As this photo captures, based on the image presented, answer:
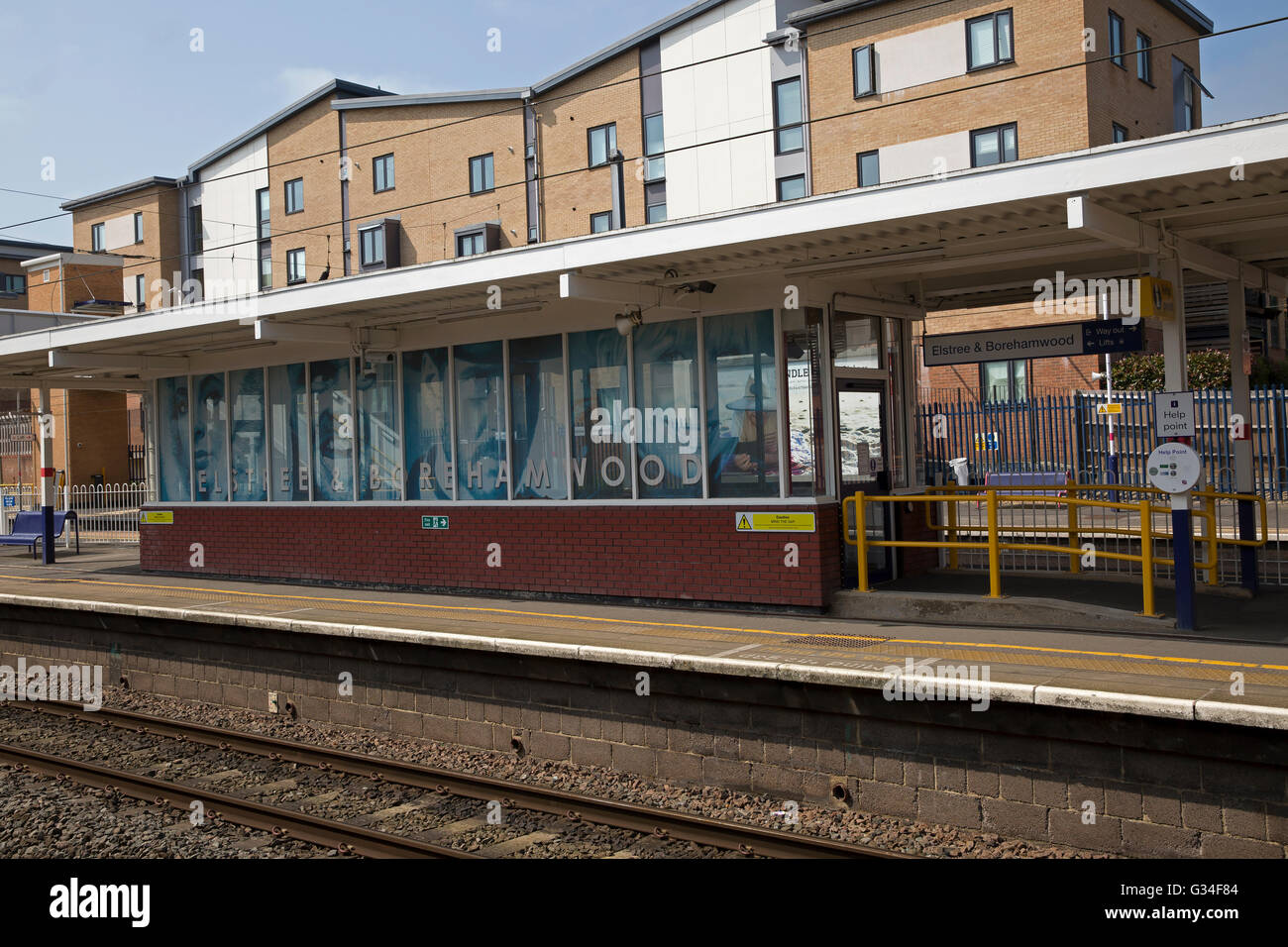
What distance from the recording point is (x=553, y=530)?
1288cm

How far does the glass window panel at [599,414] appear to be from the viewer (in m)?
12.4

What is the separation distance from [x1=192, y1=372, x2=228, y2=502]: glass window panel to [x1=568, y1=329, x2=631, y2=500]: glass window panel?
20.8ft

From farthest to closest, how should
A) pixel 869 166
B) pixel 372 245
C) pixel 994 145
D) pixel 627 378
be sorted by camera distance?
pixel 372 245
pixel 869 166
pixel 994 145
pixel 627 378

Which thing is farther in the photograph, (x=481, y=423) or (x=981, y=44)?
(x=981, y=44)

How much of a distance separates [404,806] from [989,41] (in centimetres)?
2635

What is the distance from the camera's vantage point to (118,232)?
5188 cm

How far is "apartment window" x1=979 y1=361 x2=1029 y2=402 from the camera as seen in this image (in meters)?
29.9

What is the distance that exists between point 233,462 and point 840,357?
9.14 meters

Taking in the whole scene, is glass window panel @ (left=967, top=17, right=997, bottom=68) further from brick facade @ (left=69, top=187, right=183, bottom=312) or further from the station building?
brick facade @ (left=69, top=187, right=183, bottom=312)

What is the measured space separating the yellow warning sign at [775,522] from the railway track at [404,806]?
3820mm

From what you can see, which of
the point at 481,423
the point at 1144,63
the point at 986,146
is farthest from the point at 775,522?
the point at 1144,63

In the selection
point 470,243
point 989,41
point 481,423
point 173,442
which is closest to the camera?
point 481,423

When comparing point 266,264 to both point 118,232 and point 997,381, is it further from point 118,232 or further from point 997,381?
point 997,381

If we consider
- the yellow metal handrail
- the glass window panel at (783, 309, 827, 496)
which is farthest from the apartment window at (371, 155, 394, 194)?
the yellow metal handrail
